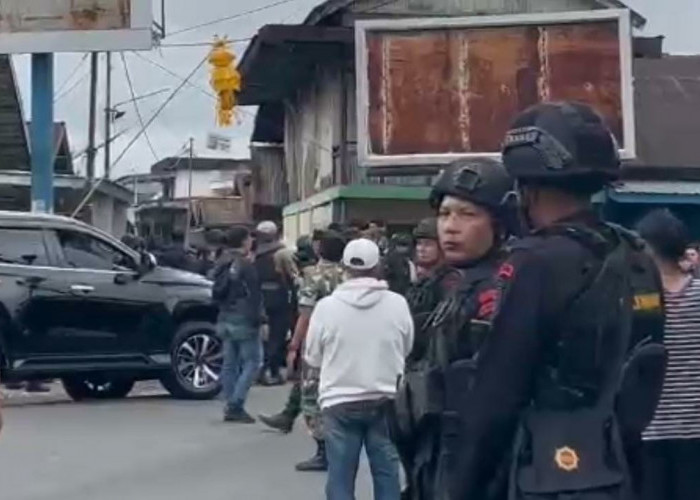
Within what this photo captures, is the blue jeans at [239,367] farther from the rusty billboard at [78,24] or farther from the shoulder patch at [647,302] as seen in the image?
the shoulder patch at [647,302]

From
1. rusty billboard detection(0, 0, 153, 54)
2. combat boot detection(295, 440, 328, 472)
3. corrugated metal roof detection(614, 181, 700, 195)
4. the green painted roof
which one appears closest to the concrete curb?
rusty billboard detection(0, 0, 153, 54)

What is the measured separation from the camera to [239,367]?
57.4 ft

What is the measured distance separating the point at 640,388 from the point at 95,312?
48.4ft

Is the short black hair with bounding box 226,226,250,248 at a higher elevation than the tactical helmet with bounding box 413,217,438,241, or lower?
higher

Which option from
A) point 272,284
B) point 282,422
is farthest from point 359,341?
point 272,284

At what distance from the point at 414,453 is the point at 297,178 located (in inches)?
1317

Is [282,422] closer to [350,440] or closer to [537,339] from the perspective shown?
[350,440]

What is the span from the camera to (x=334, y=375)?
31.2 feet

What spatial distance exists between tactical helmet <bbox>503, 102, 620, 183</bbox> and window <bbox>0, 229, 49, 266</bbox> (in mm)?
14493

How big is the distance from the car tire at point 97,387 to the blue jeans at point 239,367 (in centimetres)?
301

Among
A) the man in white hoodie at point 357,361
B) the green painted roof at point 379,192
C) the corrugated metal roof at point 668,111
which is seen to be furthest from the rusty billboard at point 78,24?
the man in white hoodie at point 357,361

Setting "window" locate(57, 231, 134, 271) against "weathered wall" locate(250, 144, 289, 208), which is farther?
"weathered wall" locate(250, 144, 289, 208)

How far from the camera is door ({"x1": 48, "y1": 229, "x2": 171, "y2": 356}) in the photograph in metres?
19.1

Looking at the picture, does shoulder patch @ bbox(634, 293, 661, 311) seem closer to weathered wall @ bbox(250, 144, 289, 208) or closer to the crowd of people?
the crowd of people
